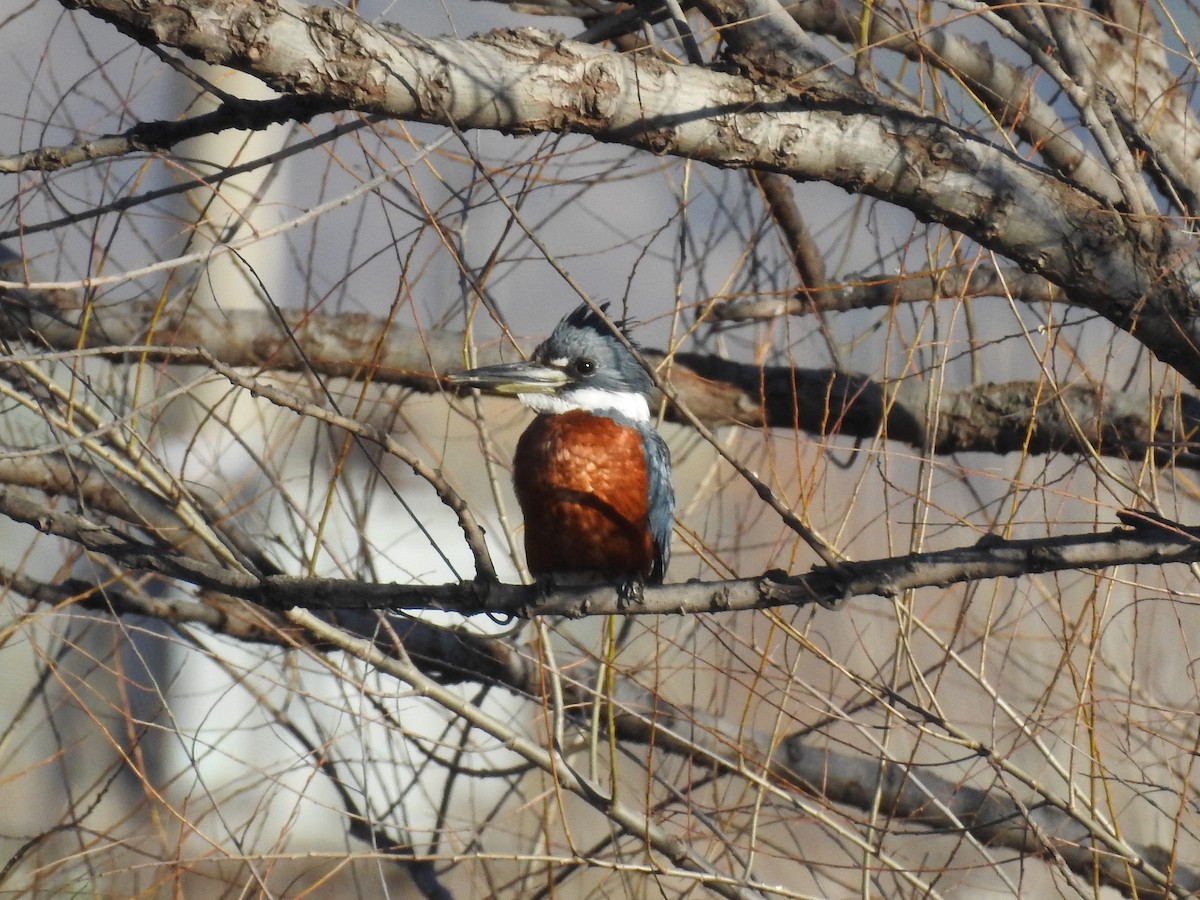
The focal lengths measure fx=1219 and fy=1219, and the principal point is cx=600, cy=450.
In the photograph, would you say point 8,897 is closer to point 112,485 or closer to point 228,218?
point 112,485

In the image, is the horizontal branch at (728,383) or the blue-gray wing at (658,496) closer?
the blue-gray wing at (658,496)

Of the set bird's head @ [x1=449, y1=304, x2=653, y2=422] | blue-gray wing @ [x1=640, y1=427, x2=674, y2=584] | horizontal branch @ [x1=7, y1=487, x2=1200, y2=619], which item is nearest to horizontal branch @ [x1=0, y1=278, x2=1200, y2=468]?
bird's head @ [x1=449, y1=304, x2=653, y2=422]

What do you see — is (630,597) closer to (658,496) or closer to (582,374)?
(658,496)

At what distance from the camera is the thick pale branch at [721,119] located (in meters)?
2.16

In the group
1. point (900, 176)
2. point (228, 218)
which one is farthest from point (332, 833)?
point (900, 176)

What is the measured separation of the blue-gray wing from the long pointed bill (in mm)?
291

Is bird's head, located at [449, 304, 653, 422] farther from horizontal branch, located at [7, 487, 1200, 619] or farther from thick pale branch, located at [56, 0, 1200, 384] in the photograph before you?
horizontal branch, located at [7, 487, 1200, 619]

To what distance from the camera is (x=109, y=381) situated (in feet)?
11.6

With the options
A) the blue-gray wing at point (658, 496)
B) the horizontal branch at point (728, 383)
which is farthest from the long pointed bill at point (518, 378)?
the horizontal branch at point (728, 383)

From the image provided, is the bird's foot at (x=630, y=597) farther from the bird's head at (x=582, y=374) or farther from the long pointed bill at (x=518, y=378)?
the bird's head at (x=582, y=374)

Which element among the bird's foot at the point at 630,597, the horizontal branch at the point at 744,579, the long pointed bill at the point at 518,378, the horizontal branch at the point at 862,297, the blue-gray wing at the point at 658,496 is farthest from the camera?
the horizontal branch at the point at 862,297

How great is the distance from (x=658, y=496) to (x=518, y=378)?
0.50 metres

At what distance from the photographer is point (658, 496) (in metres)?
3.36

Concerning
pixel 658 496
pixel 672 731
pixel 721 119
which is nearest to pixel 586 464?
pixel 658 496
